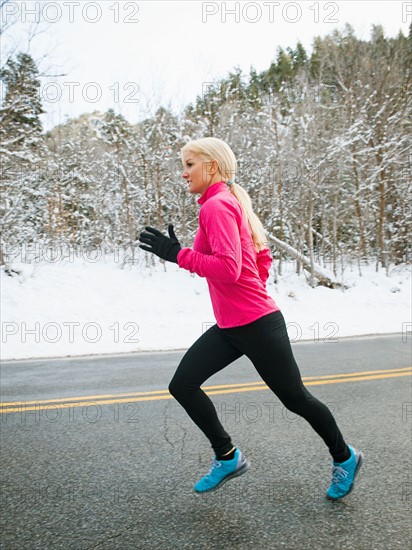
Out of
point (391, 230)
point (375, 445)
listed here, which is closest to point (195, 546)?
point (375, 445)

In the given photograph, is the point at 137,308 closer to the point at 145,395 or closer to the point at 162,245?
the point at 145,395

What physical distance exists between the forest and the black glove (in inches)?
425

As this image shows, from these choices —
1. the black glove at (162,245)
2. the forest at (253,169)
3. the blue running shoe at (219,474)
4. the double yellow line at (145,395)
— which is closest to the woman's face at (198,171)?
the black glove at (162,245)

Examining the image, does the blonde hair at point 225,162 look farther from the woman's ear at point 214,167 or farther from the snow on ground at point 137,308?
the snow on ground at point 137,308

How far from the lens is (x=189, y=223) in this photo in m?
15.1

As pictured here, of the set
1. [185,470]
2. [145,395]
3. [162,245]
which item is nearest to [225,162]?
[162,245]

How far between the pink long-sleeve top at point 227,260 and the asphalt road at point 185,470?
1.02 meters

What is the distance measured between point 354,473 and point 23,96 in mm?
11514

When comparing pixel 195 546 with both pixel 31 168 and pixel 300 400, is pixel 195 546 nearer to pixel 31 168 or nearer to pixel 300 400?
pixel 300 400

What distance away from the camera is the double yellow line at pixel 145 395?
176 inches

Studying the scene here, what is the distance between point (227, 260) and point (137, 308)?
9.50 metres

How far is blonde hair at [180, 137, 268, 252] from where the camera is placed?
240cm

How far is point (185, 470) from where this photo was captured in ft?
9.77

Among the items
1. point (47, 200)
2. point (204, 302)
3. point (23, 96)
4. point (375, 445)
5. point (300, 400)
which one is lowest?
point (204, 302)
